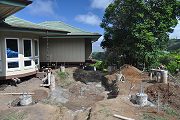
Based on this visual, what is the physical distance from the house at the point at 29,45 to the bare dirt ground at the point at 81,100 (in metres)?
1.31

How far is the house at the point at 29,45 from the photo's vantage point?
14.6 metres

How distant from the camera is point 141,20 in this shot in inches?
767

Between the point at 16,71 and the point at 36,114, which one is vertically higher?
the point at 16,71

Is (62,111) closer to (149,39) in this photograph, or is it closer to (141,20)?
(149,39)

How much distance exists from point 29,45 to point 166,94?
9.89 m

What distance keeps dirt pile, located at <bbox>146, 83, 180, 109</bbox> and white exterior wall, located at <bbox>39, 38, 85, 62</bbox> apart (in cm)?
1017

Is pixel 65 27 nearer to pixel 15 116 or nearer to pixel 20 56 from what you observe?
pixel 20 56

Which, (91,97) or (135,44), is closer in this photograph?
(91,97)

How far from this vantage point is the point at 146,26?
18.8 meters

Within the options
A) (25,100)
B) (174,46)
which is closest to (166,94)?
(25,100)

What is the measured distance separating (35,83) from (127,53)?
9445 millimetres

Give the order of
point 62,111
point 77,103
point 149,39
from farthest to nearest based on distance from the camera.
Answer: point 149,39 < point 77,103 < point 62,111

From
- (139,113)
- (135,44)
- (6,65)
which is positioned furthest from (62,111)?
(135,44)

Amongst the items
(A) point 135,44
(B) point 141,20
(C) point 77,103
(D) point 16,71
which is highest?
(B) point 141,20
